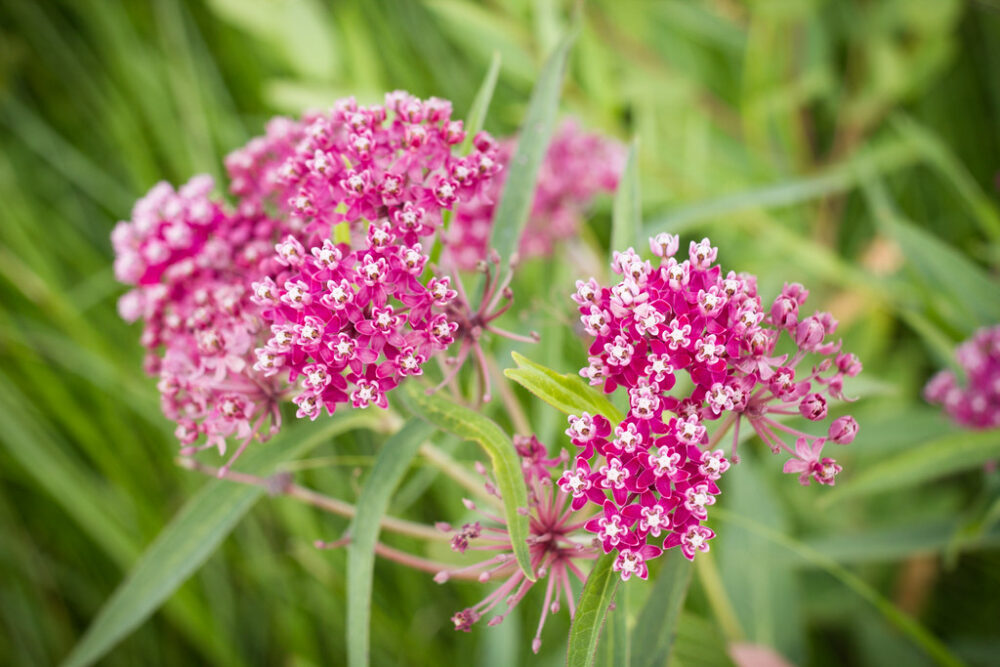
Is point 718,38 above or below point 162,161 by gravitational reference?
above

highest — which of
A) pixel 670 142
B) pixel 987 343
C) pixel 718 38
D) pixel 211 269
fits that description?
pixel 718 38

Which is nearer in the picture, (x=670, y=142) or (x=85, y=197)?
(x=670, y=142)

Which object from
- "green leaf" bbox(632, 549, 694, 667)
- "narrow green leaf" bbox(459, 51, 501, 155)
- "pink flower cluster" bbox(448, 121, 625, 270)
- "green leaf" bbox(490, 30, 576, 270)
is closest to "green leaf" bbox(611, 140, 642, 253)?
"green leaf" bbox(490, 30, 576, 270)

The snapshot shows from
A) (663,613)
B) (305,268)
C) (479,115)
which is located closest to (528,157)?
(479,115)

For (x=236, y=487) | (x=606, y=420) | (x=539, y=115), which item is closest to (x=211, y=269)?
(x=236, y=487)

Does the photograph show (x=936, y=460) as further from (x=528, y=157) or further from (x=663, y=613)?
(x=528, y=157)

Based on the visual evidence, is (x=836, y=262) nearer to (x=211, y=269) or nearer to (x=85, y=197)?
(x=211, y=269)

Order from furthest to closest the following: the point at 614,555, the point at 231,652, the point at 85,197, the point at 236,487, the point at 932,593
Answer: the point at 85,197 < the point at 231,652 < the point at 932,593 < the point at 236,487 < the point at 614,555
